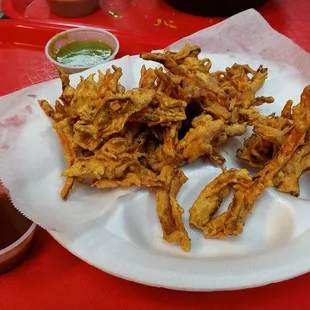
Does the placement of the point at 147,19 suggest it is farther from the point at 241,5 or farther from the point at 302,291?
the point at 302,291

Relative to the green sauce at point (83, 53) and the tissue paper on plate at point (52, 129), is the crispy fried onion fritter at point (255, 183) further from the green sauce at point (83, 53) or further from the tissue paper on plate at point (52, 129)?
the green sauce at point (83, 53)

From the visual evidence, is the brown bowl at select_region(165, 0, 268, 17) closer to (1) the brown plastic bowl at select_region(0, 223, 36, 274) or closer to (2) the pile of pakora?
(2) the pile of pakora

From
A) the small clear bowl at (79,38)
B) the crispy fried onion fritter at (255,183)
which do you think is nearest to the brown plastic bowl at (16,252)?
the crispy fried onion fritter at (255,183)

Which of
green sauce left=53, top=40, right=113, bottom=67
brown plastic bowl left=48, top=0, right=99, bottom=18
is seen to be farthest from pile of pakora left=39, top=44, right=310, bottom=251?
brown plastic bowl left=48, top=0, right=99, bottom=18

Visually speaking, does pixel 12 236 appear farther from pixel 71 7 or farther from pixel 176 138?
pixel 71 7

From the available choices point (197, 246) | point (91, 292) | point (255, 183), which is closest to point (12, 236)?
point (91, 292)

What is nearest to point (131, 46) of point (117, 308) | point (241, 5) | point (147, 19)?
point (147, 19)
